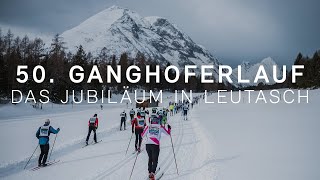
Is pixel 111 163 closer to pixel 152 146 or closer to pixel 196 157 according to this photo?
pixel 152 146

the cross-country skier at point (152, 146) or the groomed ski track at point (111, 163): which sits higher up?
the cross-country skier at point (152, 146)

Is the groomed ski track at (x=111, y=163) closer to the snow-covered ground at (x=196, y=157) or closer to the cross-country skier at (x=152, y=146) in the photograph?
the snow-covered ground at (x=196, y=157)

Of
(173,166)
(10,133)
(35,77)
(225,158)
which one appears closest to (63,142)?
(10,133)

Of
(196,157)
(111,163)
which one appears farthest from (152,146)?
(196,157)

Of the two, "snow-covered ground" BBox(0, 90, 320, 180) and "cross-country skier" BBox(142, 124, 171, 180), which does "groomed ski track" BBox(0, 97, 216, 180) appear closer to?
"snow-covered ground" BBox(0, 90, 320, 180)

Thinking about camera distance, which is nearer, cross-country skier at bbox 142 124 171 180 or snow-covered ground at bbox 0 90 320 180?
cross-country skier at bbox 142 124 171 180

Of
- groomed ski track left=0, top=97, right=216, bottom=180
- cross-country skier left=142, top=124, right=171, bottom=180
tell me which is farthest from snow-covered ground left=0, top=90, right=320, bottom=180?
cross-country skier left=142, top=124, right=171, bottom=180

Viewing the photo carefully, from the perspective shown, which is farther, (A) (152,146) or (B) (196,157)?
(B) (196,157)

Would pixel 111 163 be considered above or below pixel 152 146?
below

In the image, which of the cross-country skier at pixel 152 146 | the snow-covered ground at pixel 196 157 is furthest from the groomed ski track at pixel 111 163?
the cross-country skier at pixel 152 146

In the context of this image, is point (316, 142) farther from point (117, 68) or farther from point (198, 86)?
point (198, 86)

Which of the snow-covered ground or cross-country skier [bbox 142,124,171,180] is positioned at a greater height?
cross-country skier [bbox 142,124,171,180]

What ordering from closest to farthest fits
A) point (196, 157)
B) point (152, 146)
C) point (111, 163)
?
point (152, 146), point (111, 163), point (196, 157)

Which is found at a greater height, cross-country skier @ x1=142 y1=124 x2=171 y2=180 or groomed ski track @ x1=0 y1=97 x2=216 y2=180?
cross-country skier @ x1=142 y1=124 x2=171 y2=180
